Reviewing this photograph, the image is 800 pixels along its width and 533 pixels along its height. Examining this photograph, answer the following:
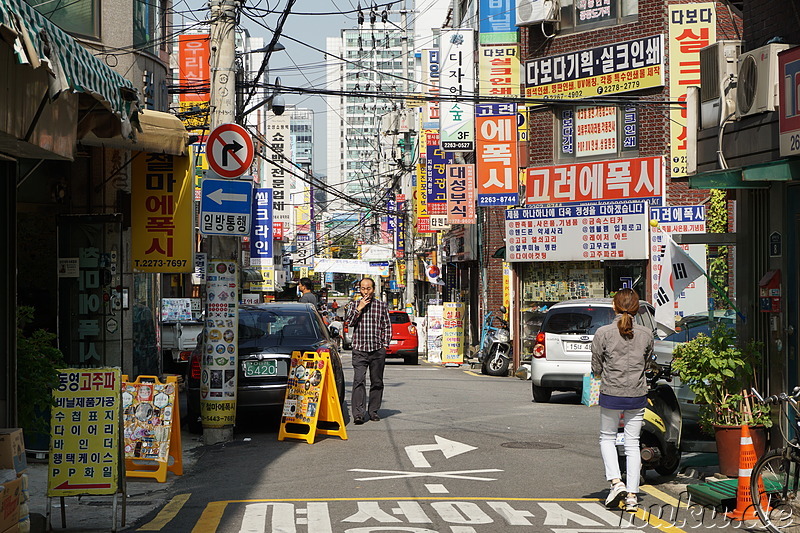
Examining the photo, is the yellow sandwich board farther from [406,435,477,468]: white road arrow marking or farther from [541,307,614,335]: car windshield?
[541,307,614,335]: car windshield

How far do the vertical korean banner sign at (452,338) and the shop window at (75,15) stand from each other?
64.7 feet

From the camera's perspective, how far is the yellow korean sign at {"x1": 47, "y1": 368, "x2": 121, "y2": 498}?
7.90m

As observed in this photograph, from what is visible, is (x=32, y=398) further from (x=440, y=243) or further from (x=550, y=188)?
(x=440, y=243)

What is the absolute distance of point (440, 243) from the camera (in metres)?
48.2

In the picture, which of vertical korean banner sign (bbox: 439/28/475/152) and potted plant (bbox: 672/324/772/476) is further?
vertical korean banner sign (bbox: 439/28/475/152)

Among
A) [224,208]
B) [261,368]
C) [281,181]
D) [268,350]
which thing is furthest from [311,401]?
[281,181]

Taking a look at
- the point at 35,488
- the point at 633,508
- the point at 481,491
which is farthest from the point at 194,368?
the point at 633,508

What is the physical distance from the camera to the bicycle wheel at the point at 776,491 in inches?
307

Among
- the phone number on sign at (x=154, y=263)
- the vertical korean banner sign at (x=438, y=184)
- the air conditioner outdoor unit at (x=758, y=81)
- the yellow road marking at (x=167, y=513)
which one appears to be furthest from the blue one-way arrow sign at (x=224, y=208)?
the vertical korean banner sign at (x=438, y=184)

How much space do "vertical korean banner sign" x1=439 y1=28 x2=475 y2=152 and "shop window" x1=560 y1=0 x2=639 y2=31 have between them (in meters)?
4.59

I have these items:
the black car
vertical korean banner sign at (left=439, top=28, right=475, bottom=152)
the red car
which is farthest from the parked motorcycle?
the black car

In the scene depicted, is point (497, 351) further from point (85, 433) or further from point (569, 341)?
point (85, 433)

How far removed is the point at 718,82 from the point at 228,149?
19.9ft

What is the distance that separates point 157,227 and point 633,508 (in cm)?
901
